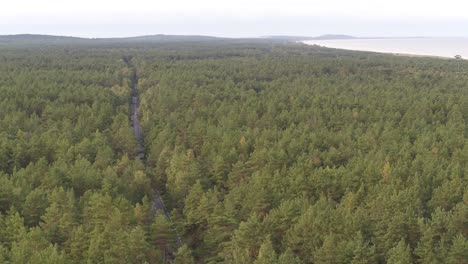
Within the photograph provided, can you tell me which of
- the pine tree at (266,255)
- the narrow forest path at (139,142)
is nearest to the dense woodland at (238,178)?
the pine tree at (266,255)

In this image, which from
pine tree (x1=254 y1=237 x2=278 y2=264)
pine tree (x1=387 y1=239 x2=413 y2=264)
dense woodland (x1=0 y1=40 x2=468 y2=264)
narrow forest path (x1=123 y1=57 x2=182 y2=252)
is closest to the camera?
pine tree (x1=387 y1=239 x2=413 y2=264)

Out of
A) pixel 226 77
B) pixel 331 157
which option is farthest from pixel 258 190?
pixel 226 77

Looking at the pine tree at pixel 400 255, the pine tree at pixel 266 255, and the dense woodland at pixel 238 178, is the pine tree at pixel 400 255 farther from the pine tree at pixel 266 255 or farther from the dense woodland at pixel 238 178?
the pine tree at pixel 266 255

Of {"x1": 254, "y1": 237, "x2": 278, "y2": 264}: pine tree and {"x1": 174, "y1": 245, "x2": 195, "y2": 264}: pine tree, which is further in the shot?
{"x1": 174, "y1": 245, "x2": 195, "y2": 264}: pine tree

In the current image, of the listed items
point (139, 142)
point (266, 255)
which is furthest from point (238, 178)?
point (139, 142)

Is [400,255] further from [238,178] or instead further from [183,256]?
[238,178]

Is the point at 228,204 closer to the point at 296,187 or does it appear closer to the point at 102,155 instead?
the point at 296,187

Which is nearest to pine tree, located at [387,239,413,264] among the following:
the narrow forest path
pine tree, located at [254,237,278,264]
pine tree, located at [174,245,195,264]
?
pine tree, located at [254,237,278,264]

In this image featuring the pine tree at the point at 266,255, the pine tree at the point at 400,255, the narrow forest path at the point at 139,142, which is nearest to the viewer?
the pine tree at the point at 400,255

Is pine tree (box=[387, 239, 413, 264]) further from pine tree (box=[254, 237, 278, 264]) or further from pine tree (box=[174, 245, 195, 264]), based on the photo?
pine tree (box=[174, 245, 195, 264])
